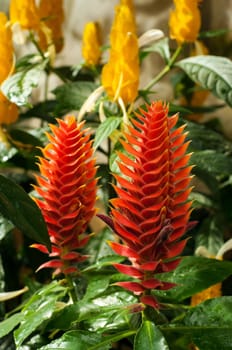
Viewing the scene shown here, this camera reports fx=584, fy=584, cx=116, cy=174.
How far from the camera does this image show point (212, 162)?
108 centimetres

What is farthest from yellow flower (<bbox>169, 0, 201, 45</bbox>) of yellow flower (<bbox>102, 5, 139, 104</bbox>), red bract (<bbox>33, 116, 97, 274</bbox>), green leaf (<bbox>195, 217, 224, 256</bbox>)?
red bract (<bbox>33, 116, 97, 274</bbox>)

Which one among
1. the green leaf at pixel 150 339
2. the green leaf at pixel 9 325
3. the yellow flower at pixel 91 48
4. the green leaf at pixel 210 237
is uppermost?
the yellow flower at pixel 91 48

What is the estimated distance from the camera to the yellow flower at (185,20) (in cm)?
121

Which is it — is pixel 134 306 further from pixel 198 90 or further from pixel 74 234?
pixel 198 90

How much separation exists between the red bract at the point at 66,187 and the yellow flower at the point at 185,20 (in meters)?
0.53

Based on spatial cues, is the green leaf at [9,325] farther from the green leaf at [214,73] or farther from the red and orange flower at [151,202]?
the green leaf at [214,73]

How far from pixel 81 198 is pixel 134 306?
0.53ft

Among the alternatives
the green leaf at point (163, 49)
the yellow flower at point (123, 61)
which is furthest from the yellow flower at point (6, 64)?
the green leaf at point (163, 49)

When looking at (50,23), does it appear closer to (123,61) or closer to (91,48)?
(91,48)

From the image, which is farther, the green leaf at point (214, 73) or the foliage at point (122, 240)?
the green leaf at point (214, 73)

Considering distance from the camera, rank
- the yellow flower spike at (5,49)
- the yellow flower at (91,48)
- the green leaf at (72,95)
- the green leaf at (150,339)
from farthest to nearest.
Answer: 1. the yellow flower at (91,48)
2. the green leaf at (72,95)
3. the yellow flower spike at (5,49)
4. the green leaf at (150,339)

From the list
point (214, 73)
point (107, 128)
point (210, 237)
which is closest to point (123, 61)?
point (107, 128)

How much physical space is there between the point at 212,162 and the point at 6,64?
0.46 meters

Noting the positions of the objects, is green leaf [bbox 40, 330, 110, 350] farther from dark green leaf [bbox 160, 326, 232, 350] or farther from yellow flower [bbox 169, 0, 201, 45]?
yellow flower [bbox 169, 0, 201, 45]
